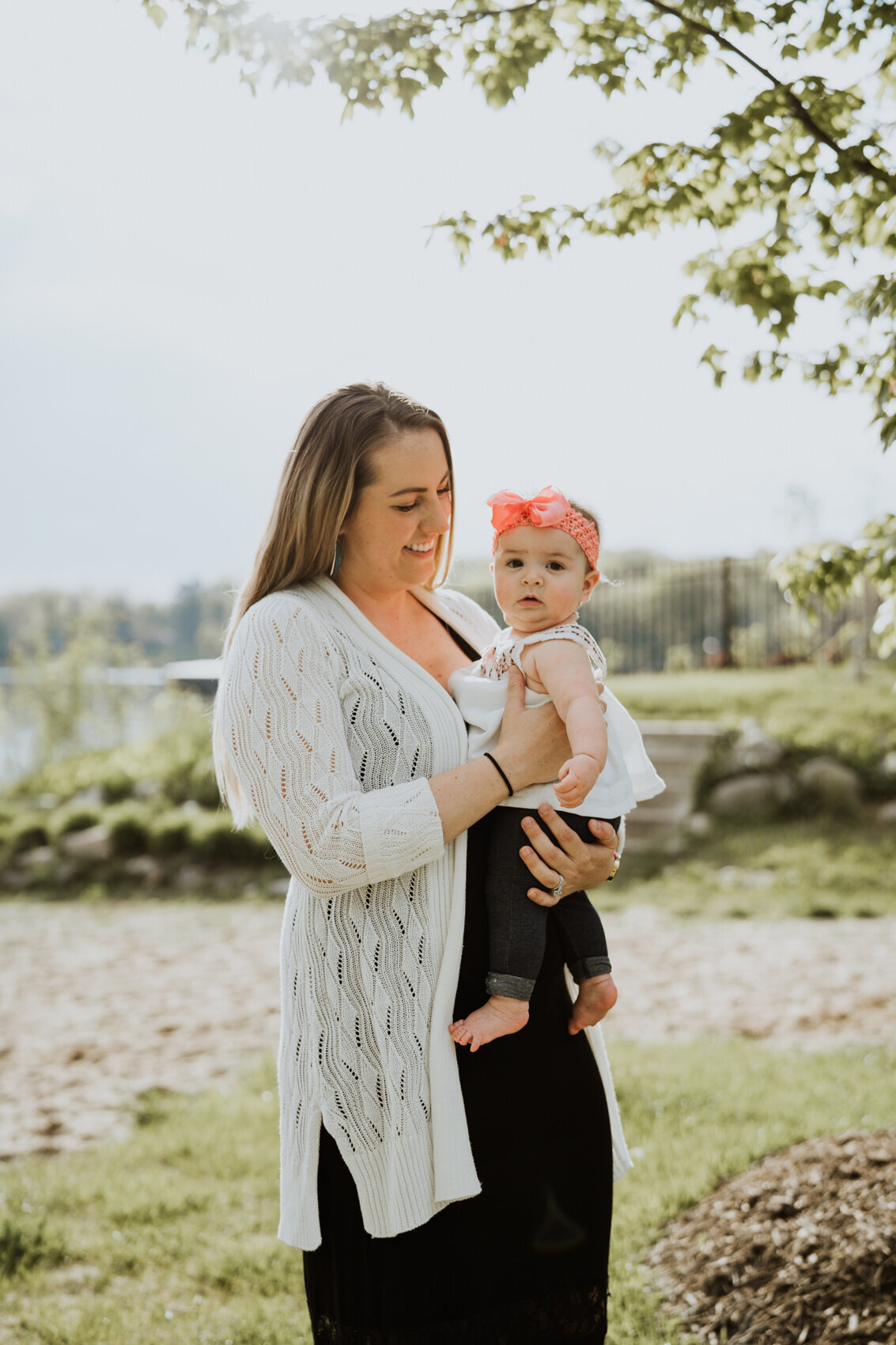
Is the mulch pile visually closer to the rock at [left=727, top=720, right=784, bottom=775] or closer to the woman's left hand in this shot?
the woman's left hand

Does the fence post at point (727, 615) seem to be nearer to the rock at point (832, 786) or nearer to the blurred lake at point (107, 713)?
the rock at point (832, 786)

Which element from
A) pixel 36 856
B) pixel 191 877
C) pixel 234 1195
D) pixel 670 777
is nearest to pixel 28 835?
pixel 36 856

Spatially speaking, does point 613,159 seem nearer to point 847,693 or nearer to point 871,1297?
point 871,1297

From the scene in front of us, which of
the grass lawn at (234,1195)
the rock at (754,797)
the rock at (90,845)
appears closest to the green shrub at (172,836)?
the rock at (90,845)

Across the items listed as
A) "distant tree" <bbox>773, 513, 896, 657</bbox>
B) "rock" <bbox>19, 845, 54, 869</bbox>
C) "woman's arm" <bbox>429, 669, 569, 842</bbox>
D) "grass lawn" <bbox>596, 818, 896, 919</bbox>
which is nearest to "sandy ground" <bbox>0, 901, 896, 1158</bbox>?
"grass lawn" <bbox>596, 818, 896, 919</bbox>

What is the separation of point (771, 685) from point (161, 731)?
274 inches

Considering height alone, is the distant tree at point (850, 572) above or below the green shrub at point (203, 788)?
above

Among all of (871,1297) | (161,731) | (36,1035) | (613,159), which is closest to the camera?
(871,1297)

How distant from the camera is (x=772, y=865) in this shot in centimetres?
829

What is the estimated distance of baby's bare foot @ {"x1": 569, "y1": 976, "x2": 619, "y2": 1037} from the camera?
2.10 m

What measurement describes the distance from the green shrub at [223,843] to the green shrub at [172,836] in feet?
0.31

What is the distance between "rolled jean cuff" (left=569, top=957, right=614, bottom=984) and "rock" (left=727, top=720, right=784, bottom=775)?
24.5 ft

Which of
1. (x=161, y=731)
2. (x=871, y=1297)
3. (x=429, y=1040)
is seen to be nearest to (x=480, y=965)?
(x=429, y=1040)

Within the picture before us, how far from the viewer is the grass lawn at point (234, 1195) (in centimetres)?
335
